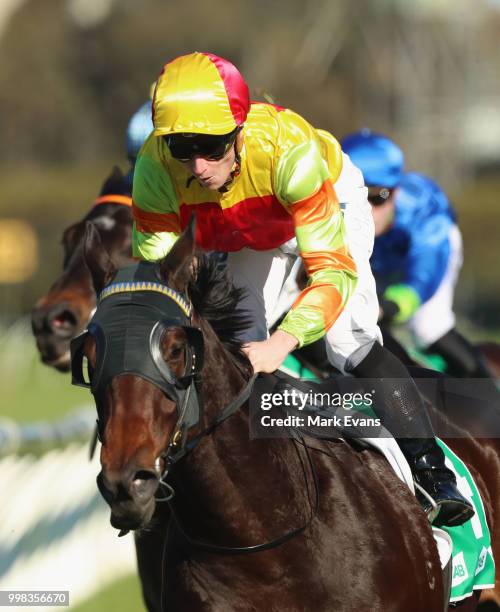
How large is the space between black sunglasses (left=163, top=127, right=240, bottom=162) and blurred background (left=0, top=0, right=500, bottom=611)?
18.6 m

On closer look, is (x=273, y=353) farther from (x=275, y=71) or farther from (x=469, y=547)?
(x=275, y=71)

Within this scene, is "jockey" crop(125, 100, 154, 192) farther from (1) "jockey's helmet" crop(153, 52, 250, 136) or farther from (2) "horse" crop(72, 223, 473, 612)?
(2) "horse" crop(72, 223, 473, 612)

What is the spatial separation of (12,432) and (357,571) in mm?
2952

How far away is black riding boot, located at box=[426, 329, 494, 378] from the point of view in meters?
6.15

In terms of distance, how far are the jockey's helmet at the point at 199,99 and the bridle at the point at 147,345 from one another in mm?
387

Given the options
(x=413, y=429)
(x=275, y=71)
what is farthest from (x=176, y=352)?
(x=275, y=71)

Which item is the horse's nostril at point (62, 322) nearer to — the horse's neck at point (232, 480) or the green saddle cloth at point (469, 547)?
the green saddle cloth at point (469, 547)

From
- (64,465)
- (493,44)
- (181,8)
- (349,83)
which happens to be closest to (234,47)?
(181,8)

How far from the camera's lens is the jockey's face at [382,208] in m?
5.58

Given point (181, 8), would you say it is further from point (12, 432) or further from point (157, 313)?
point (157, 313)

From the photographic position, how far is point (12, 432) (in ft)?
18.6

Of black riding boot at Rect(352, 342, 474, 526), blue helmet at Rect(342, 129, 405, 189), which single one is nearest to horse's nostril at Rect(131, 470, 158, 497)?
black riding boot at Rect(352, 342, 474, 526)

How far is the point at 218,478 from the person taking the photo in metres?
2.97

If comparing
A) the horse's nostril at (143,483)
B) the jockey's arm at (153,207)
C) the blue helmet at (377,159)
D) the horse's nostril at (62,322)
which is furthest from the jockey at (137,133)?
the horse's nostril at (143,483)
